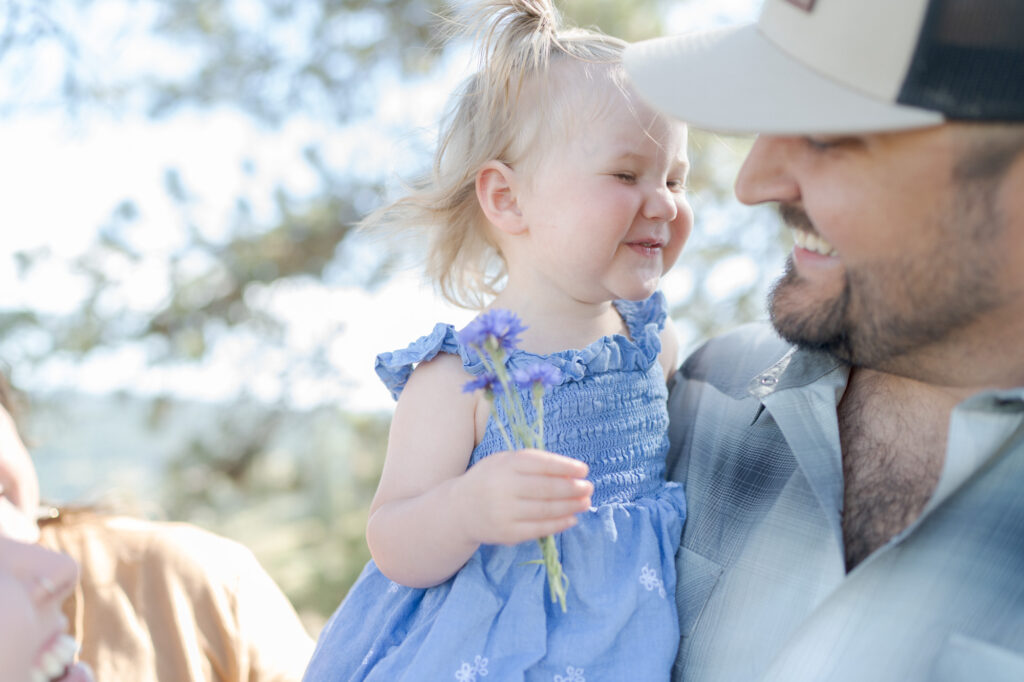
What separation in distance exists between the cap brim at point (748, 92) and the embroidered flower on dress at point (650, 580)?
721 mm

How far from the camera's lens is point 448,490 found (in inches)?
55.4

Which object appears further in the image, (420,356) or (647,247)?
(647,247)

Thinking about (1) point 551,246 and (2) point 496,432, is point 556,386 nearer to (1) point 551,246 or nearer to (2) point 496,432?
(2) point 496,432

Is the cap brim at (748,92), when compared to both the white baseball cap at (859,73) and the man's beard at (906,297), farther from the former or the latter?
the man's beard at (906,297)

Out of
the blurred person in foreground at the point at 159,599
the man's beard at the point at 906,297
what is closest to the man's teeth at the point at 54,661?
the blurred person in foreground at the point at 159,599

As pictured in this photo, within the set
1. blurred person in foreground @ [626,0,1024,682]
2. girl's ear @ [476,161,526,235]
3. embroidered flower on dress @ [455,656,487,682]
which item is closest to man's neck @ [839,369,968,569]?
blurred person in foreground @ [626,0,1024,682]

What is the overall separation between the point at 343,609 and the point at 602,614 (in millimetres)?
521

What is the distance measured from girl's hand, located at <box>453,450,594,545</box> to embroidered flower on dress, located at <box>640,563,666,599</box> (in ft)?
0.91

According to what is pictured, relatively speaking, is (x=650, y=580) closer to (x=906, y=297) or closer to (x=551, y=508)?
(x=551, y=508)

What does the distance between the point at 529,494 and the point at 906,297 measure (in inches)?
24.3

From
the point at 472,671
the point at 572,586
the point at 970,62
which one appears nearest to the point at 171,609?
the point at 472,671

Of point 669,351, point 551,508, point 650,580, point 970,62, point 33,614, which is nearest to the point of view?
point 33,614

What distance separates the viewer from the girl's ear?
1.77 m

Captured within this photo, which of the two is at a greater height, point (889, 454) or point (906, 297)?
point (906, 297)
